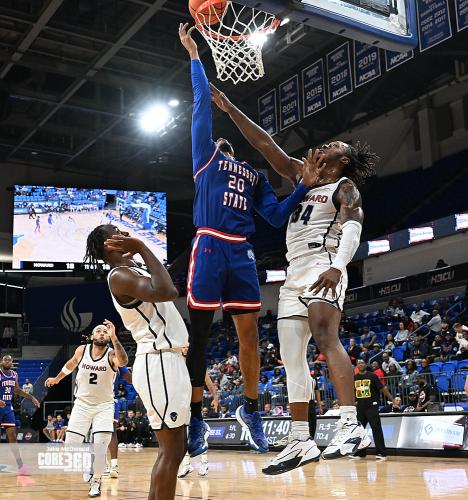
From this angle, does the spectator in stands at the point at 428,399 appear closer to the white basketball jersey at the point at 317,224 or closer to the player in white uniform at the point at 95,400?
the player in white uniform at the point at 95,400

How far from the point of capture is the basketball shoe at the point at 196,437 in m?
5.23

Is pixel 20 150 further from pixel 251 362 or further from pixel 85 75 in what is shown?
pixel 251 362

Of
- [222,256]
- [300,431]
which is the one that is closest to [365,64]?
[222,256]

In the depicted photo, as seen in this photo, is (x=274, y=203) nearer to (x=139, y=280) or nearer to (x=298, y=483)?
(x=139, y=280)

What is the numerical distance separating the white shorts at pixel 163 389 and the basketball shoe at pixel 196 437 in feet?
2.41

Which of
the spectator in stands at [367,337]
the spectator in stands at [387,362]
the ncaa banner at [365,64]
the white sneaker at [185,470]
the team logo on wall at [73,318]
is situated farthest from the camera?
the team logo on wall at [73,318]

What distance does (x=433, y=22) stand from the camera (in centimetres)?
1492

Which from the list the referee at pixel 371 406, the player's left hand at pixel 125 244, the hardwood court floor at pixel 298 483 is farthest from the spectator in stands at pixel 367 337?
the player's left hand at pixel 125 244

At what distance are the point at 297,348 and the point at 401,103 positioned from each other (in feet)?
67.2

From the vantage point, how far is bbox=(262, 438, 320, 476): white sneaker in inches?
181

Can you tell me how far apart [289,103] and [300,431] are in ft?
49.8

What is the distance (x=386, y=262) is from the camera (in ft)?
75.8

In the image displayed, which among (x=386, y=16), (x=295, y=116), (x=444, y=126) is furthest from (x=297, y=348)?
(x=444, y=126)

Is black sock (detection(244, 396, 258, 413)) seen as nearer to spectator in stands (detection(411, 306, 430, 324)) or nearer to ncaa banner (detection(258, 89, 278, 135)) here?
spectator in stands (detection(411, 306, 430, 324))
